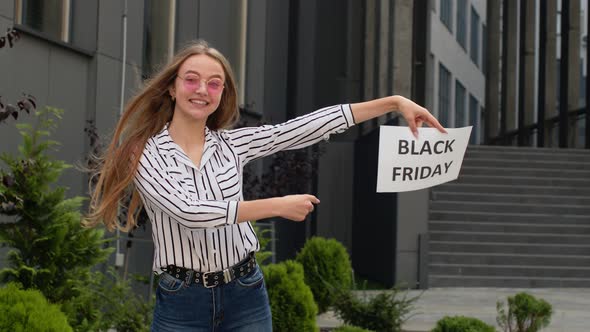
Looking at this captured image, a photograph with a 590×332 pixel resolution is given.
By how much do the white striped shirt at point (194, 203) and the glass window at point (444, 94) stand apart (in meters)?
45.3

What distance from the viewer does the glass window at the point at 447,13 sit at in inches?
1903

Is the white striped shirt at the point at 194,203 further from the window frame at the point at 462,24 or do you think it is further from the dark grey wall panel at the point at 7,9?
the window frame at the point at 462,24

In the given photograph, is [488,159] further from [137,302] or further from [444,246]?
[137,302]

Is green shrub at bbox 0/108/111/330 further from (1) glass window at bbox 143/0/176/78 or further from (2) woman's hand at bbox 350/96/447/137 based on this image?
(1) glass window at bbox 143/0/176/78

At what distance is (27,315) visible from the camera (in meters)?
5.33

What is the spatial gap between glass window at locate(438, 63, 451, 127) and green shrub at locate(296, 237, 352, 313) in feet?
117

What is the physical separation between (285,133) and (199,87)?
389mm

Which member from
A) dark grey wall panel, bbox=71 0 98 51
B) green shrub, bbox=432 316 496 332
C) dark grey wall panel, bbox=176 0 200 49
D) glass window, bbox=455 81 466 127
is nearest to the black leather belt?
green shrub, bbox=432 316 496 332

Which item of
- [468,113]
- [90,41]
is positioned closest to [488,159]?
[90,41]

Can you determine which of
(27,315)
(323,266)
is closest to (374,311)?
(323,266)

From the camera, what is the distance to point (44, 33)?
1146 centimetres

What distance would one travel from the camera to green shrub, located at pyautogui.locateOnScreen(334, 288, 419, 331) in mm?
9945

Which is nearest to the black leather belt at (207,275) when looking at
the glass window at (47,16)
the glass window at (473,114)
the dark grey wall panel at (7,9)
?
the dark grey wall panel at (7,9)

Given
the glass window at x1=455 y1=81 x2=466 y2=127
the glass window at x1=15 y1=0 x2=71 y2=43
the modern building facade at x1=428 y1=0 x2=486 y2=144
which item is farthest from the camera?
the glass window at x1=455 y1=81 x2=466 y2=127
